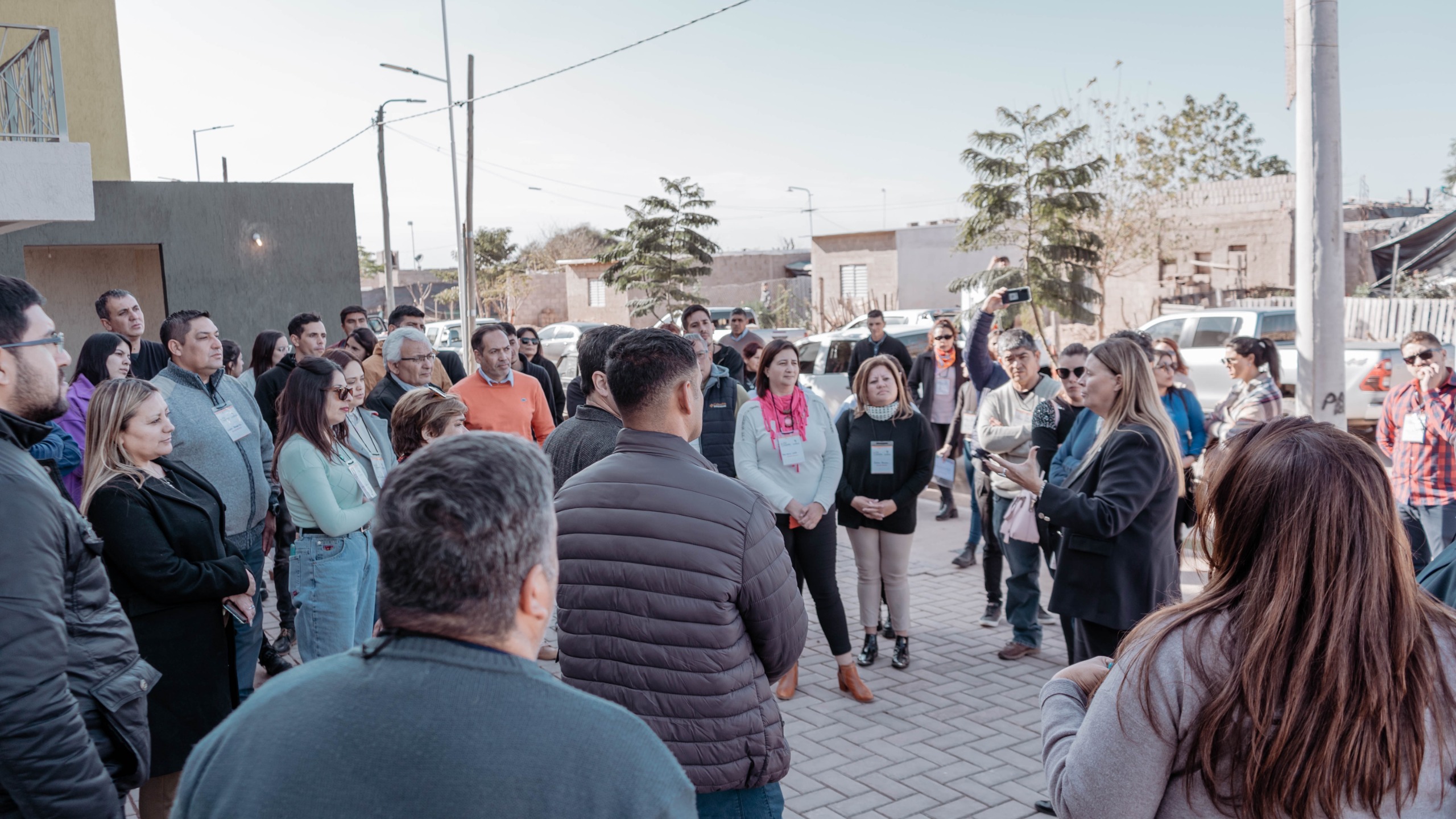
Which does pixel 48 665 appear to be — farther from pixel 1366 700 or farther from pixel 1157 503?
pixel 1157 503

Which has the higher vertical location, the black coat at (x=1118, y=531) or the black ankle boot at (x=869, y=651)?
the black coat at (x=1118, y=531)

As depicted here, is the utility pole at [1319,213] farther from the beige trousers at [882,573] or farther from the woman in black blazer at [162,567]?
the woman in black blazer at [162,567]

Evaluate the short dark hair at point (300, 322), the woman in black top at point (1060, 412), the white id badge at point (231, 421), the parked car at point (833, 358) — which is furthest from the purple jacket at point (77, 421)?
the parked car at point (833, 358)

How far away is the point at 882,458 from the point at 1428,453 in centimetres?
321

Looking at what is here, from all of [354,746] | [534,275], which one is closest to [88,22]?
[354,746]

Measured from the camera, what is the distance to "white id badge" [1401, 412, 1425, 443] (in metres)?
5.79

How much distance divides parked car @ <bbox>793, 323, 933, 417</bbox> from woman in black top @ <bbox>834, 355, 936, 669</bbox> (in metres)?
7.48

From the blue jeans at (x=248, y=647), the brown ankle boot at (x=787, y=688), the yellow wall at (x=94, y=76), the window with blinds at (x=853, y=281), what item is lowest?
the brown ankle boot at (x=787, y=688)

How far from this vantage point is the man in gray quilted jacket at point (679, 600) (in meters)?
2.47

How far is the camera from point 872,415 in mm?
5605

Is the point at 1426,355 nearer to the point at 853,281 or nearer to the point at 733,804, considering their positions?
the point at 733,804

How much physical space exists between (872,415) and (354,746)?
464cm

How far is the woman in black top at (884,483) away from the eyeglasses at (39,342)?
382 centimetres

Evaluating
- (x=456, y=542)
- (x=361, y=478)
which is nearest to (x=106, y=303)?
(x=361, y=478)
